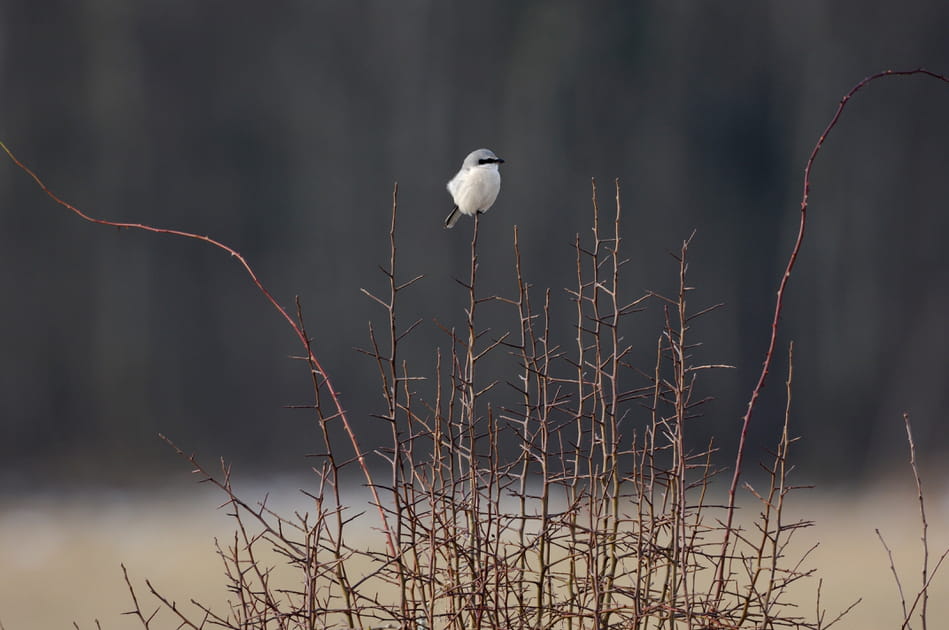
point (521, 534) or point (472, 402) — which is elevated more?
point (472, 402)

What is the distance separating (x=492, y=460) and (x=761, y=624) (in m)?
0.44

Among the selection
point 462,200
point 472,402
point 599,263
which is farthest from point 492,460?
point 462,200

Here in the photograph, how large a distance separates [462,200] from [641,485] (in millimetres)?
833

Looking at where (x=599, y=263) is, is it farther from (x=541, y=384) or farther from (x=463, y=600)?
(x=463, y=600)

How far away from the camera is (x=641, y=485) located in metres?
1.48

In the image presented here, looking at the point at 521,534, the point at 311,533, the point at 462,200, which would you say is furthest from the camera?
the point at 462,200

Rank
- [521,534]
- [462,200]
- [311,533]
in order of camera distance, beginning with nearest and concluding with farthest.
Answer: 1. [311,533]
2. [521,534]
3. [462,200]

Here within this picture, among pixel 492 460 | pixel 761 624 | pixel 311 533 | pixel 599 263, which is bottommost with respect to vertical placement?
pixel 761 624

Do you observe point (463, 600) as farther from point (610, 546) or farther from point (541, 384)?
point (541, 384)

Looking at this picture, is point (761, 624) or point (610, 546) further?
point (610, 546)

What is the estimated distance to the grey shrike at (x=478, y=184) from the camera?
204cm

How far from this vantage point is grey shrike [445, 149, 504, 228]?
2045mm

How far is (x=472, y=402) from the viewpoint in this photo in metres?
1.38

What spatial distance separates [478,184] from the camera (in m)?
2.04
